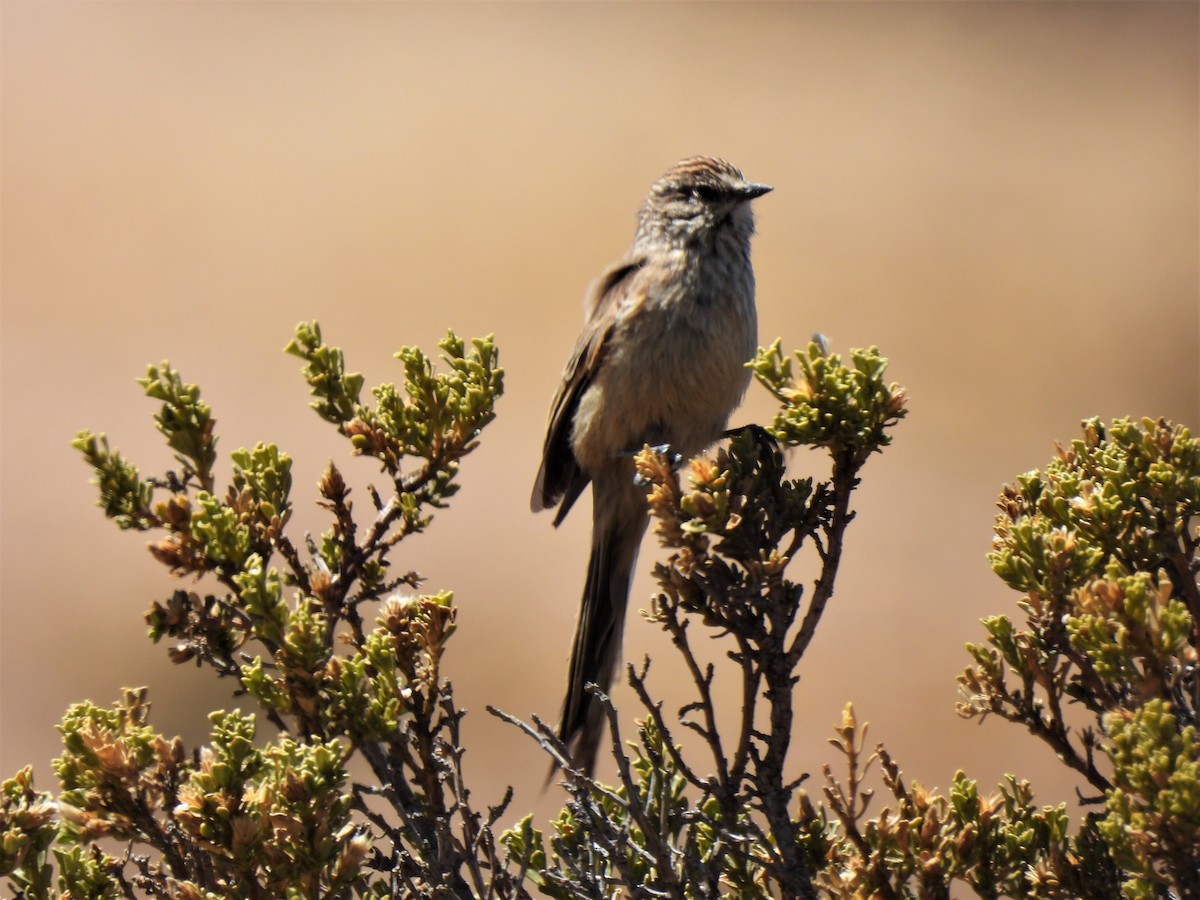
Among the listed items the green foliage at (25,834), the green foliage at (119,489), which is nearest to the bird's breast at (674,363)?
the green foliage at (119,489)

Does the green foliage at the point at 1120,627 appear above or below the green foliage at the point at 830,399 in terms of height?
below

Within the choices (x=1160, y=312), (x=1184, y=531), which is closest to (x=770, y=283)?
(x=1160, y=312)

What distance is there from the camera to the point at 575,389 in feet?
13.7

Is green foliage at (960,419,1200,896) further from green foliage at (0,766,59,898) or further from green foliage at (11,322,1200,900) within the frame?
green foliage at (0,766,59,898)

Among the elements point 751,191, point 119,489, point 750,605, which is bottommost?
point 750,605

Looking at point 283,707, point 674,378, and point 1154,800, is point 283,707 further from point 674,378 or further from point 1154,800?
point 674,378

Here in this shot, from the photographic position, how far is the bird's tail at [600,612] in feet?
10.8

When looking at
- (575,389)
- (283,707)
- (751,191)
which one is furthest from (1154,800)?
(751,191)

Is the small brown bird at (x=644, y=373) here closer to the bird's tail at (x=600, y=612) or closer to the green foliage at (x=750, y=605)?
the bird's tail at (x=600, y=612)

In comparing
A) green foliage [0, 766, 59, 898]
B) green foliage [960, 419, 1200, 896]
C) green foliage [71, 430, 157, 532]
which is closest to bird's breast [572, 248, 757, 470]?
green foliage [960, 419, 1200, 896]

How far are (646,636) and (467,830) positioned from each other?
6772 mm

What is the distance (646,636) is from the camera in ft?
29.7

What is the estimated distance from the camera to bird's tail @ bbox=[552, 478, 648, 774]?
130 inches

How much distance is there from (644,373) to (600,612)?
2.60ft
